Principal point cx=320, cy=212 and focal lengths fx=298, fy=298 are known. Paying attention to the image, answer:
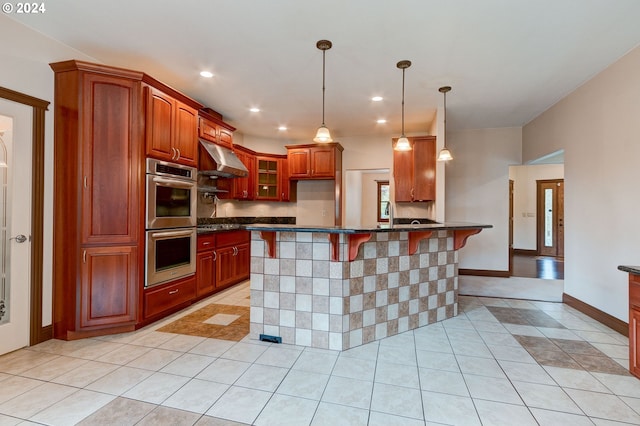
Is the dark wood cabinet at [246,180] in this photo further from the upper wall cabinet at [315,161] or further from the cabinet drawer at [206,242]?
the cabinet drawer at [206,242]

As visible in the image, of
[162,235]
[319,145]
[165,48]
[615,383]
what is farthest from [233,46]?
[615,383]

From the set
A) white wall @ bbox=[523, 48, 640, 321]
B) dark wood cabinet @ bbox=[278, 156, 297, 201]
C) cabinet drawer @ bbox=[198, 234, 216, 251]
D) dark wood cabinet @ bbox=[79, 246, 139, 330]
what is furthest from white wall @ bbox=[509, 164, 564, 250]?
dark wood cabinet @ bbox=[79, 246, 139, 330]

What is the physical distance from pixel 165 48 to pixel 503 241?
231 inches

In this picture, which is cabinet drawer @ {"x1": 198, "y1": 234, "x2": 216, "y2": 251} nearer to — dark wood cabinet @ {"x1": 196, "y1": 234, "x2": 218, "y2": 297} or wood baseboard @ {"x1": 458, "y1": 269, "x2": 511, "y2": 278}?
dark wood cabinet @ {"x1": 196, "y1": 234, "x2": 218, "y2": 297}

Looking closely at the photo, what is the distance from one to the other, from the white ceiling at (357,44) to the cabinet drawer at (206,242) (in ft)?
6.22

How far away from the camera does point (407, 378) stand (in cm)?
212

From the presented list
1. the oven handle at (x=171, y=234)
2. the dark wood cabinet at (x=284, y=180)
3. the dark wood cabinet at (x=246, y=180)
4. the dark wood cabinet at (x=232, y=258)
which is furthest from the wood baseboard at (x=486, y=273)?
the oven handle at (x=171, y=234)

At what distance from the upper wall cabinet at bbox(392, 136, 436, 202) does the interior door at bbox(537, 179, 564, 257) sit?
4929 millimetres

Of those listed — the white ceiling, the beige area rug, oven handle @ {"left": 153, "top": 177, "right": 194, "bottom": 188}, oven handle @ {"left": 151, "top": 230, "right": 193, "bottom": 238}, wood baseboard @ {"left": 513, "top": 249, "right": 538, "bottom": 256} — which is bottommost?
the beige area rug

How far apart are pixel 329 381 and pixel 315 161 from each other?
417cm

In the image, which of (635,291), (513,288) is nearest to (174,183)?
(635,291)

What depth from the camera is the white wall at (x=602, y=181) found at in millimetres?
2896

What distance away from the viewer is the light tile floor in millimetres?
1724

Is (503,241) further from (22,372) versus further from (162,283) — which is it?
(22,372)
